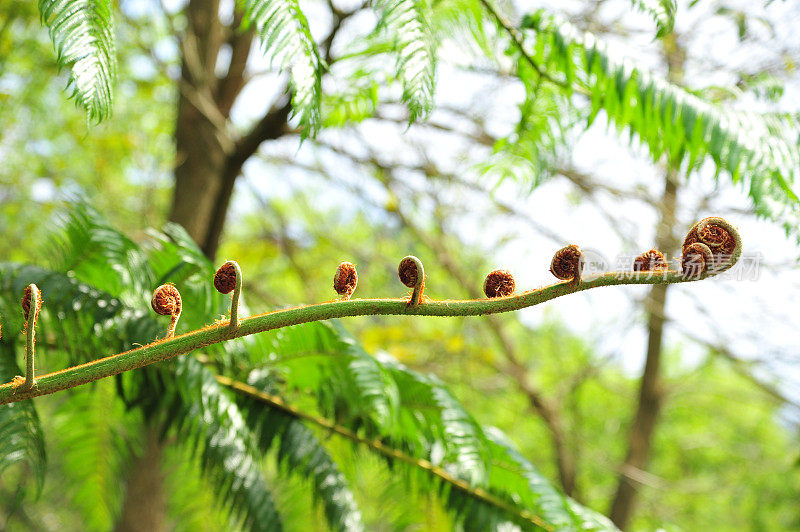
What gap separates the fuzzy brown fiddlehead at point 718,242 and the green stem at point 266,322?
0.03 meters

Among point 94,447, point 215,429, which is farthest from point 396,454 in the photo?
point 94,447

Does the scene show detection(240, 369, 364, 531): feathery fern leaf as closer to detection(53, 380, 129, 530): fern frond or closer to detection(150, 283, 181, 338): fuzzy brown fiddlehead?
detection(53, 380, 129, 530): fern frond

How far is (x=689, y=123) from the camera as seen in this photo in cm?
131

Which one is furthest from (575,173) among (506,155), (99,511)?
(99,511)

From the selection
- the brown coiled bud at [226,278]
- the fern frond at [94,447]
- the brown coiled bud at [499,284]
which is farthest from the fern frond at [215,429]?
the brown coiled bud at [499,284]

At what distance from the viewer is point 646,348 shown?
4980mm

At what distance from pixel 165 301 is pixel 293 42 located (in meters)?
0.54

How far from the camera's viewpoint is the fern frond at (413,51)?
1.11 m

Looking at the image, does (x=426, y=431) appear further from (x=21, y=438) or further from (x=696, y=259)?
(x=696, y=259)

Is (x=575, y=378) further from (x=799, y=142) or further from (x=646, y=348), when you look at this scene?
(x=799, y=142)

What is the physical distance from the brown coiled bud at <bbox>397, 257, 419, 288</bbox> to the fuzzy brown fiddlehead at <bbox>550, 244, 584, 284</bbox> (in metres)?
0.15

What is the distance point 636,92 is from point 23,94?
4454 mm

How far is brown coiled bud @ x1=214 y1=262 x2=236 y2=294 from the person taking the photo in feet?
2.26

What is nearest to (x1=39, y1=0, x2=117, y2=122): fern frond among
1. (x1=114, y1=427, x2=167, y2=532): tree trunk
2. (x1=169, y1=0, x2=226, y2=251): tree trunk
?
A: (x1=169, y1=0, x2=226, y2=251): tree trunk
